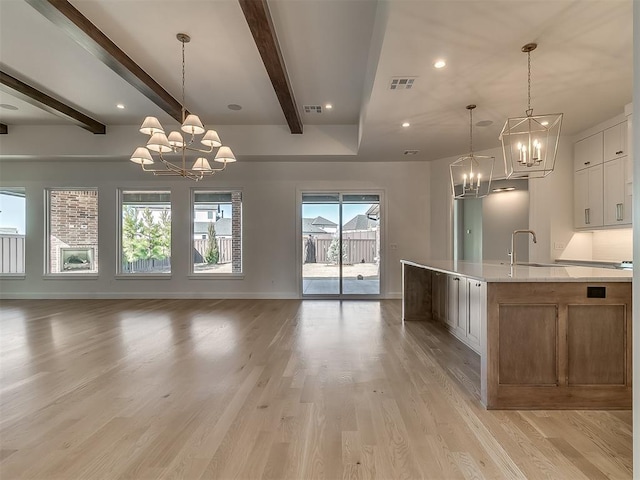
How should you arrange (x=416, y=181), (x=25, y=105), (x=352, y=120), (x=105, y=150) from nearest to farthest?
1. (x=25, y=105)
2. (x=352, y=120)
3. (x=105, y=150)
4. (x=416, y=181)

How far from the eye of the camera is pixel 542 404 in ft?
7.77

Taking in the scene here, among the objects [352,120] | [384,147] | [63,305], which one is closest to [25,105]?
[63,305]

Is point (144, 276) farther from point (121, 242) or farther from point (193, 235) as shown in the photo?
point (193, 235)

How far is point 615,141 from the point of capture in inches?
183

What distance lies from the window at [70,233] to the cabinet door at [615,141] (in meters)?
9.61

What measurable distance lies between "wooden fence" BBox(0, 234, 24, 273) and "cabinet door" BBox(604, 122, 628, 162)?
1118cm

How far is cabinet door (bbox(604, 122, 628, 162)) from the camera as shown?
4.49 m

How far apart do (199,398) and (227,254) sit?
5.05m

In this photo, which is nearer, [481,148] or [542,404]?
[542,404]

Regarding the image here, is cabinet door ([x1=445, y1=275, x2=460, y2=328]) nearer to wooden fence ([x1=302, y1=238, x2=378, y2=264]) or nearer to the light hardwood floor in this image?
the light hardwood floor

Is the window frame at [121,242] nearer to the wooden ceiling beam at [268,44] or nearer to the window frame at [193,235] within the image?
the window frame at [193,235]

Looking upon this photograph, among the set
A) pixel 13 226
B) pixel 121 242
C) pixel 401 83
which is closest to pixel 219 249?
pixel 121 242

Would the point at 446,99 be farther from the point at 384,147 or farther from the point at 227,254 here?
the point at 227,254

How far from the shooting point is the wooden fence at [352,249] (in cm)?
728
